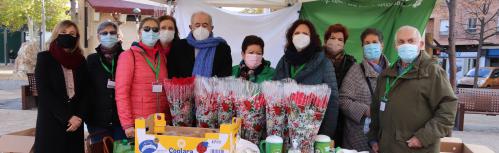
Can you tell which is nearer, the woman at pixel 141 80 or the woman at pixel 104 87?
the woman at pixel 141 80

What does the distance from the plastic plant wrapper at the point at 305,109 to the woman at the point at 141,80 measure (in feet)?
3.08

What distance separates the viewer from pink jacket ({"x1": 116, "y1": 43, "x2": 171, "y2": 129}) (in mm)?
2625

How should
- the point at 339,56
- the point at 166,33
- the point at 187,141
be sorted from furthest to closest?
the point at 339,56 → the point at 166,33 → the point at 187,141

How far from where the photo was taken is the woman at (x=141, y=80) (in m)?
2.63

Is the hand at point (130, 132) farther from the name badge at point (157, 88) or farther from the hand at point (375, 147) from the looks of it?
the hand at point (375, 147)

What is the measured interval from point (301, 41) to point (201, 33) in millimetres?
853

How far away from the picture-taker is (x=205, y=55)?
312 cm

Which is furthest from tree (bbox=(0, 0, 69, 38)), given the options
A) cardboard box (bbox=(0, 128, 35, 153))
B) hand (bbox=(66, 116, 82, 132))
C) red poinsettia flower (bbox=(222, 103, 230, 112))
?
red poinsettia flower (bbox=(222, 103, 230, 112))

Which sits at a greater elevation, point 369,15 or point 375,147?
A: point 369,15

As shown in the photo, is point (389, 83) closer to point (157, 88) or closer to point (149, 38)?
point (157, 88)

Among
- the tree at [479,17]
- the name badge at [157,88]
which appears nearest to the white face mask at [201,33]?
the name badge at [157,88]

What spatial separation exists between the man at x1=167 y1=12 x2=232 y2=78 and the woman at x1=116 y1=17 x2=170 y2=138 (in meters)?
0.22

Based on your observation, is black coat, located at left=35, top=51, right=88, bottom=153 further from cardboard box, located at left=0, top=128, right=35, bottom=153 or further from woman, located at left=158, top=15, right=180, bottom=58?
woman, located at left=158, top=15, right=180, bottom=58

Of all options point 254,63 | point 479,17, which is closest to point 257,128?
point 254,63
